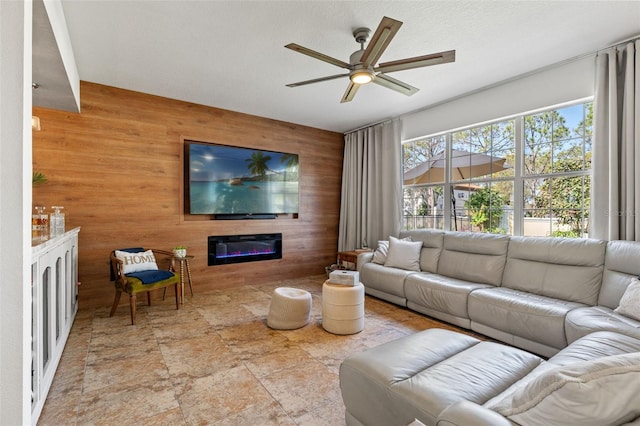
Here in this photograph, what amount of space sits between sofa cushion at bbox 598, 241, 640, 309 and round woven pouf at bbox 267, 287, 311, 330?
253 centimetres

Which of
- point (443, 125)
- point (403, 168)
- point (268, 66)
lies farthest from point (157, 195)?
point (443, 125)

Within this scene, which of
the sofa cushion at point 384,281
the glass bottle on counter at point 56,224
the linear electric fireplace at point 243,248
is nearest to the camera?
the glass bottle on counter at point 56,224

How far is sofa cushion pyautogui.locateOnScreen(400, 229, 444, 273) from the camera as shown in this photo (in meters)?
3.93

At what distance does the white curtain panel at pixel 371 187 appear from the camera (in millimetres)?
4902

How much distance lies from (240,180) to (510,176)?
11.9ft

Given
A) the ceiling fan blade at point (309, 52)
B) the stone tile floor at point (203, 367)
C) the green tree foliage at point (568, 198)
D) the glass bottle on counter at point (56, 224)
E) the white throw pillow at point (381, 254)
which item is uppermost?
the ceiling fan blade at point (309, 52)

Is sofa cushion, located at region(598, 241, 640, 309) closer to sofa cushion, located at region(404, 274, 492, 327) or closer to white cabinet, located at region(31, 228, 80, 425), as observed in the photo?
sofa cushion, located at region(404, 274, 492, 327)

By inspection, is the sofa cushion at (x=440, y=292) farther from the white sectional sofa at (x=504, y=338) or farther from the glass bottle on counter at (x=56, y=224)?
the glass bottle on counter at (x=56, y=224)

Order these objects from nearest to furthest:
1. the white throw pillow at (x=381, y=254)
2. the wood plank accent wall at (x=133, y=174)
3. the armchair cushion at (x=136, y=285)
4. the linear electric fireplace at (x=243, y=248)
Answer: the armchair cushion at (x=136, y=285)
the wood plank accent wall at (x=133, y=174)
the white throw pillow at (x=381, y=254)
the linear electric fireplace at (x=243, y=248)

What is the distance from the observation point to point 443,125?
4.32 meters

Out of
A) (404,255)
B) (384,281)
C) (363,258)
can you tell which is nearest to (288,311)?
(384,281)

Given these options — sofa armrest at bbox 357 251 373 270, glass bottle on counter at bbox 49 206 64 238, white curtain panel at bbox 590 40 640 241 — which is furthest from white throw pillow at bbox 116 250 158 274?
white curtain panel at bbox 590 40 640 241

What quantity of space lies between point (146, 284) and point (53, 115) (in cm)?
220

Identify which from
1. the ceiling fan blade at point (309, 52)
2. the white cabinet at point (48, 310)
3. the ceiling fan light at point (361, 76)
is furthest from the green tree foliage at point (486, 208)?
the white cabinet at point (48, 310)
